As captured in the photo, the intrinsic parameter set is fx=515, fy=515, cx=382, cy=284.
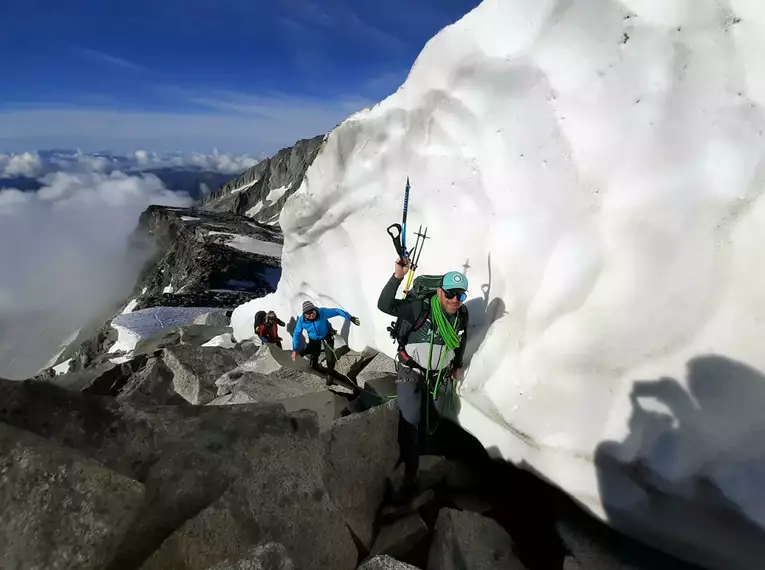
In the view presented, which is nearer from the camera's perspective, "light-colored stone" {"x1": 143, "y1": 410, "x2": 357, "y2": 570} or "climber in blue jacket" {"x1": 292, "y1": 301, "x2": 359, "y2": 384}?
"light-colored stone" {"x1": 143, "y1": 410, "x2": 357, "y2": 570}

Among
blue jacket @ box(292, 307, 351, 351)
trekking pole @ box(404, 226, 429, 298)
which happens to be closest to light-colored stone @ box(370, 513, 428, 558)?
trekking pole @ box(404, 226, 429, 298)

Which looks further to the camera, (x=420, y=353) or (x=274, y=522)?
(x=420, y=353)

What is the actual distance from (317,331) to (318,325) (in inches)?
3.7

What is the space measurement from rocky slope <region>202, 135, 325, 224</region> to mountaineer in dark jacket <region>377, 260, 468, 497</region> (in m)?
95.8

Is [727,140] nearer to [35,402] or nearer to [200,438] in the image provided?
[200,438]

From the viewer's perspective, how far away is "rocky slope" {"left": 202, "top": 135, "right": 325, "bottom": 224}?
10356 cm

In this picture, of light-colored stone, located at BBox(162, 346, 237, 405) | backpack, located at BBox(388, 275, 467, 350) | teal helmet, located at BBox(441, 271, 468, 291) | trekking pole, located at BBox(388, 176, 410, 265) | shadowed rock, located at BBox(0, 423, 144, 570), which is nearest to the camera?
shadowed rock, located at BBox(0, 423, 144, 570)

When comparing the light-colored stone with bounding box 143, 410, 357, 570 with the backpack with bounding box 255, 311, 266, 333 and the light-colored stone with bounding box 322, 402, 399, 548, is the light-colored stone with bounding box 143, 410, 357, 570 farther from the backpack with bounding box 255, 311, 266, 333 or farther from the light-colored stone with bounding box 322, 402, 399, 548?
the backpack with bounding box 255, 311, 266, 333

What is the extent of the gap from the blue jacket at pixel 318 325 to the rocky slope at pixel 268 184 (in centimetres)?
9262

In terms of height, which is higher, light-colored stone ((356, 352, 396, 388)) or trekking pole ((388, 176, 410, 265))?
trekking pole ((388, 176, 410, 265))

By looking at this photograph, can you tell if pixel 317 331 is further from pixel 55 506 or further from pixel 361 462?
pixel 55 506

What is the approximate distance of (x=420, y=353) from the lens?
5.18 m

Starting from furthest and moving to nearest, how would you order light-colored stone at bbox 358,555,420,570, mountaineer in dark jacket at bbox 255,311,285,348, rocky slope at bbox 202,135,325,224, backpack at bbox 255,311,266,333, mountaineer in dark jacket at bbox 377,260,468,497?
rocky slope at bbox 202,135,325,224 < backpack at bbox 255,311,266,333 < mountaineer in dark jacket at bbox 255,311,285,348 < mountaineer in dark jacket at bbox 377,260,468,497 < light-colored stone at bbox 358,555,420,570

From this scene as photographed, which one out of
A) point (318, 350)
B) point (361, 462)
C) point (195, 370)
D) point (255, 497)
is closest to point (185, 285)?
point (195, 370)
